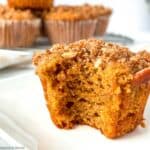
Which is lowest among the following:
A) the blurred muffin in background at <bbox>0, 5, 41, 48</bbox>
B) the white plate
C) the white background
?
the white background

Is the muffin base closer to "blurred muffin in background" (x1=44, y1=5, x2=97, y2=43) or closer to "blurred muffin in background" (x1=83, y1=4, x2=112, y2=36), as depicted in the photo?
"blurred muffin in background" (x1=44, y1=5, x2=97, y2=43)

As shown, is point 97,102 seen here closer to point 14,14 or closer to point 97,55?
point 97,55

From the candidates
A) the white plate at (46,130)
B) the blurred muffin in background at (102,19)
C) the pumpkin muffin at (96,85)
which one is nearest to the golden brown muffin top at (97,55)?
the pumpkin muffin at (96,85)

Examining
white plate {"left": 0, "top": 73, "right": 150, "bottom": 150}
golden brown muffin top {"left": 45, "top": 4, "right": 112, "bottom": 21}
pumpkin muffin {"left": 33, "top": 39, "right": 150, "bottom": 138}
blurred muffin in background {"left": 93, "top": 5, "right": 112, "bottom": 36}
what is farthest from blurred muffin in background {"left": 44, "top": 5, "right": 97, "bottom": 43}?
pumpkin muffin {"left": 33, "top": 39, "right": 150, "bottom": 138}

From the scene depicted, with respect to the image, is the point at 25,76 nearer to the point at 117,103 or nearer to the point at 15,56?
the point at 15,56

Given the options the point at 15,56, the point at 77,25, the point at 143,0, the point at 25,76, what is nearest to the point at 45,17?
the point at 77,25
